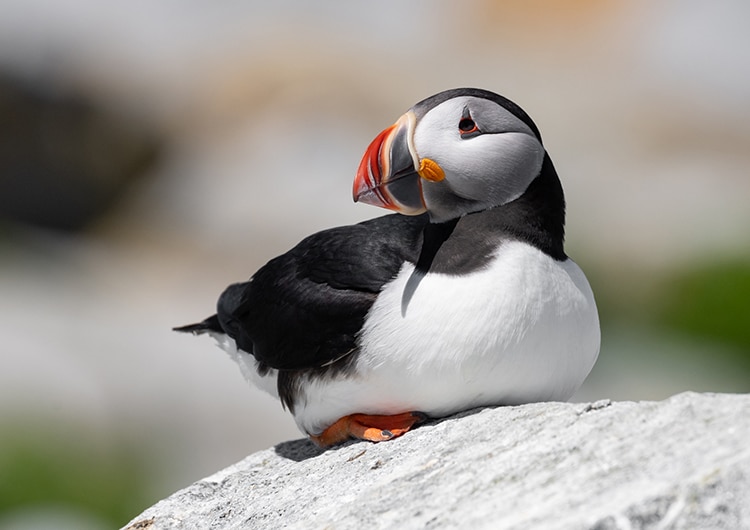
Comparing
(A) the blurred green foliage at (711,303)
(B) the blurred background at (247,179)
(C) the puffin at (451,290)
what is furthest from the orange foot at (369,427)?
(A) the blurred green foliage at (711,303)

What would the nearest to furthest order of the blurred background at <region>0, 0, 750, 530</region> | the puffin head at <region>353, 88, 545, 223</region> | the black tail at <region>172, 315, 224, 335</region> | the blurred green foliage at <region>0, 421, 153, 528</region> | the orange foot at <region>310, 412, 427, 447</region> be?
the puffin head at <region>353, 88, 545, 223</region>, the orange foot at <region>310, 412, 427, 447</region>, the black tail at <region>172, 315, 224, 335</region>, the blurred green foliage at <region>0, 421, 153, 528</region>, the blurred background at <region>0, 0, 750, 530</region>

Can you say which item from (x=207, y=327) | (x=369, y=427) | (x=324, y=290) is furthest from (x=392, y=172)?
(x=207, y=327)

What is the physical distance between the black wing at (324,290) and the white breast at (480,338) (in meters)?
0.09

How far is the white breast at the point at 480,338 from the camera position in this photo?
3375mm

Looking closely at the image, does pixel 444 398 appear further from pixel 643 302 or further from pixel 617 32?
pixel 617 32

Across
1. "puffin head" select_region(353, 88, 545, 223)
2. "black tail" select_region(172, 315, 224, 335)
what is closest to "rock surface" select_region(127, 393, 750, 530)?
"puffin head" select_region(353, 88, 545, 223)

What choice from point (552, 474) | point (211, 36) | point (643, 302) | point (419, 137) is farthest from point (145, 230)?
point (552, 474)

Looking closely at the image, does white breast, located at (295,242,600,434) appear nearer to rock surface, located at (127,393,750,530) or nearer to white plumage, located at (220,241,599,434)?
white plumage, located at (220,241,599,434)

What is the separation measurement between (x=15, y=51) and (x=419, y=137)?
10.7 m

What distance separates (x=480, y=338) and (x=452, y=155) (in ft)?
1.96

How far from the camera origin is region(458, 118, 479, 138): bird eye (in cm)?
351

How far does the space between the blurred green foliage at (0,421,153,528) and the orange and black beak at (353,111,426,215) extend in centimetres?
495

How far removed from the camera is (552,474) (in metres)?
2.80

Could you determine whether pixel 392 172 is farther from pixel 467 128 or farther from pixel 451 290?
pixel 451 290
